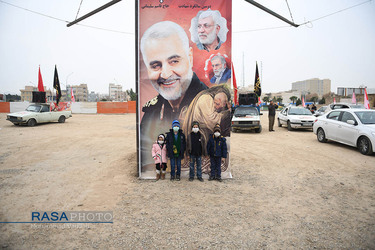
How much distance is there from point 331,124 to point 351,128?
1183mm

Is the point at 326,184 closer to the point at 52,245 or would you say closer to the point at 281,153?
the point at 281,153

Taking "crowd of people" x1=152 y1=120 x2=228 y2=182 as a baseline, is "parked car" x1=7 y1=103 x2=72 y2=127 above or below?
above

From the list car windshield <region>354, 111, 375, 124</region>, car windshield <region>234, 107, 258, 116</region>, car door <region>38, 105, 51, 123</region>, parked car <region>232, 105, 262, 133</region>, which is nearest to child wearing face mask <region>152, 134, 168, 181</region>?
car windshield <region>354, 111, 375, 124</region>

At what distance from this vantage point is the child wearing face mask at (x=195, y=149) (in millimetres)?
5508

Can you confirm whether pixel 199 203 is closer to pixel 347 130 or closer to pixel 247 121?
pixel 347 130

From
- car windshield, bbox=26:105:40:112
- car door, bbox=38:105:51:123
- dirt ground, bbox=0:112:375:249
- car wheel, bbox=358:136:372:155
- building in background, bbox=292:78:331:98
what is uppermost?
building in background, bbox=292:78:331:98

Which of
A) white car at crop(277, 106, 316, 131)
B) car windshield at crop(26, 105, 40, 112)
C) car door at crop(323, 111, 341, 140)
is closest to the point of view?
car door at crop(323, 111, 341, 140)

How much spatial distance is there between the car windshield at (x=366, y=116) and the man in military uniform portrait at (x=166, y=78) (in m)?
6.88

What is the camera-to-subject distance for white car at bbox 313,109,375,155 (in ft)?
25.7

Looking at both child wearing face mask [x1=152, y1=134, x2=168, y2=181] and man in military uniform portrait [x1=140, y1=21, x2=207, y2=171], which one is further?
man in military uniform portrait [x1=140, y1=21, x2=207, y2=171]

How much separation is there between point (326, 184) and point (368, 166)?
2.44 metres

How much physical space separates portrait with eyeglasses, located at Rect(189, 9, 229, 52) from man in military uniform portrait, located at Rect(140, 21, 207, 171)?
11.8 inches

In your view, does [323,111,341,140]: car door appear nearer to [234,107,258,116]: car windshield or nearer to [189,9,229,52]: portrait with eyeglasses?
[234,107,258,116]: car windshield

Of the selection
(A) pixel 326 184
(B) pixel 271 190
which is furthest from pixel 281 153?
(B) pixel 271 190
